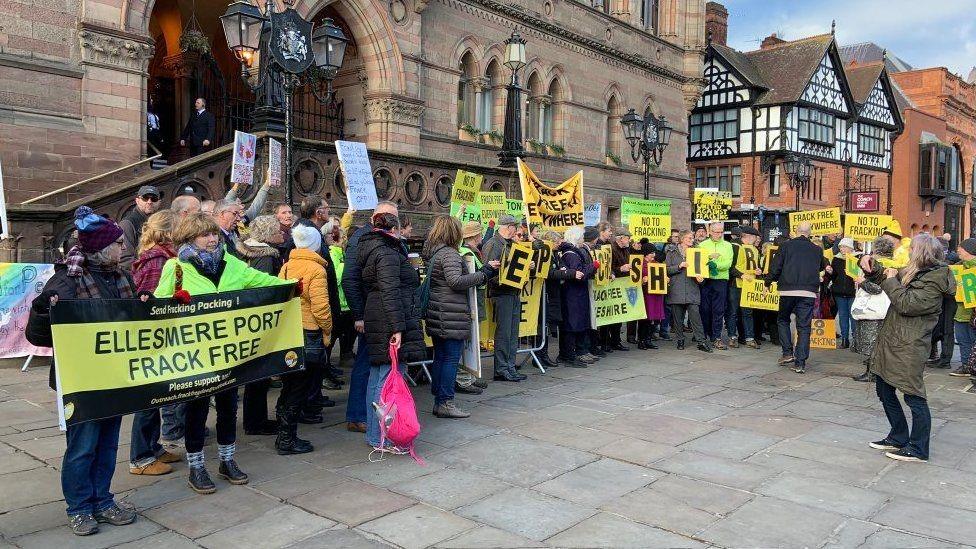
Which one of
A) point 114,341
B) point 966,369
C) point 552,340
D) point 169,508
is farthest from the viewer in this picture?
point 552,340

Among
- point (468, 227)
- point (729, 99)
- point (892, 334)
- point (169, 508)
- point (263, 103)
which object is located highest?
point (729, 99)

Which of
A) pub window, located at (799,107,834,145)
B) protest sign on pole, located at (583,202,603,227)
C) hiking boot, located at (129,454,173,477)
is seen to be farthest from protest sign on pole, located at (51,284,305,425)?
pub window, located at (799,107,834,145)

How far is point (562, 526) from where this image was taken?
467cm

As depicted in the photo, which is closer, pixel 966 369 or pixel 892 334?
pixel 892 334

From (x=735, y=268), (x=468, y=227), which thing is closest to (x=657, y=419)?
(x=468, y=227)

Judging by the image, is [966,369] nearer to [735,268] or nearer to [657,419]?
[735,268]

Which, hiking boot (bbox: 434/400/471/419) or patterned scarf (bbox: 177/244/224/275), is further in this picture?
hiking boot (bbox: 434/400/471/419)

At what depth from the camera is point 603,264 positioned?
11.3 meters

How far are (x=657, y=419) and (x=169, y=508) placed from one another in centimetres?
455

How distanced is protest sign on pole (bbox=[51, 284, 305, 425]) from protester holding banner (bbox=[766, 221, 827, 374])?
7.46 m

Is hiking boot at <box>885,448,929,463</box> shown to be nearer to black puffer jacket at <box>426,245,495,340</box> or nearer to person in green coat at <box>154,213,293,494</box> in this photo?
black puffer jacket at <box>426,245,495,340</box>

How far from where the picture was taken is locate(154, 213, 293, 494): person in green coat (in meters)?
5.00

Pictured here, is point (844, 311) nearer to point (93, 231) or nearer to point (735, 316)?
point (735, 316)

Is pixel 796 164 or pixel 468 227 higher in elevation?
pixel 796 164
